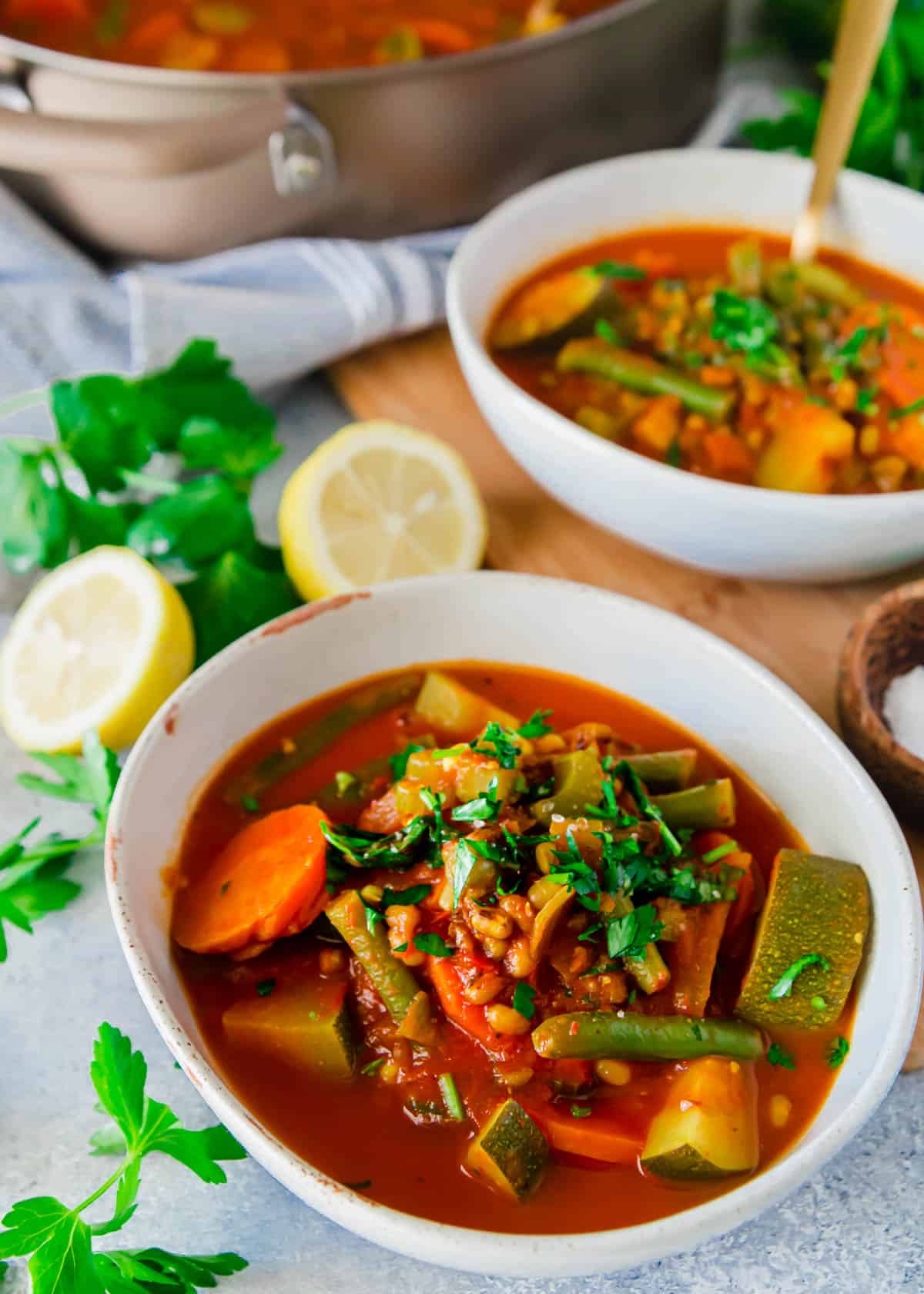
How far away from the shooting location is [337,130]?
9.78 ft

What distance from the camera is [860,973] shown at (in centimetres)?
195

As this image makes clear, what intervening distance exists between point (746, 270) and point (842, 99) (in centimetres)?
42

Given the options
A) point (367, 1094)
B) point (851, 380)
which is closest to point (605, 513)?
point (851, 380)

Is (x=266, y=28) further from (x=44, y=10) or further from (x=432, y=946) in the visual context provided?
(x=432, y=946)

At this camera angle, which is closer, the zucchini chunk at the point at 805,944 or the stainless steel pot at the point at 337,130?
the zucchini chunk at the point at 805,944

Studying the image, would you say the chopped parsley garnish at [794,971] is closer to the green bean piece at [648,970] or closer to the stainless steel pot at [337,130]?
the green bean piece at [648,970]

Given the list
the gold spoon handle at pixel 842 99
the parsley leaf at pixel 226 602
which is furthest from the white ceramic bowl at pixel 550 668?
the gold spoon handle at pixel 842 99

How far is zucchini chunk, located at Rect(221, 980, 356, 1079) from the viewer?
1838mm

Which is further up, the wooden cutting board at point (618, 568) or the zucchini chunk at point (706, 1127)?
the zucchini chunk at point (706, 1127)

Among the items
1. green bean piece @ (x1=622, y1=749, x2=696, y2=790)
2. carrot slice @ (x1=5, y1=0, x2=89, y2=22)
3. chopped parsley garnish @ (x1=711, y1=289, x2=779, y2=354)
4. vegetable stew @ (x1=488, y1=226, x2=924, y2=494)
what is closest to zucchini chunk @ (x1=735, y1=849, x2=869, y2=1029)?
green bean piece @ (x1=622, y1=749, x2=696, y2=790)

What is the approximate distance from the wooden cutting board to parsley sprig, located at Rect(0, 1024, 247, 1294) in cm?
134

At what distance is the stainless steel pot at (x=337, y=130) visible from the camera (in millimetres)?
2779

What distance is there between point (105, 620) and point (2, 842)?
46cm

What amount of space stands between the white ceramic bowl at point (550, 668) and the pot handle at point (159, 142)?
111cm
